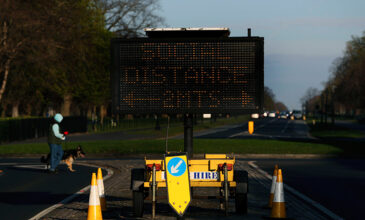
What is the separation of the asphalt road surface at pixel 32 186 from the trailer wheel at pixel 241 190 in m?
3.47

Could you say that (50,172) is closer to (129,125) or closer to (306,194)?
(306,194)

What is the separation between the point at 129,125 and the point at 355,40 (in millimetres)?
75389

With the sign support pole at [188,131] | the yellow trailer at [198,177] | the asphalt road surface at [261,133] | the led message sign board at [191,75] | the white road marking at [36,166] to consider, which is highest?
the led message sign board at [191,75]

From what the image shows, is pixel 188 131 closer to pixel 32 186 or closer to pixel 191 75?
pixel 191 75

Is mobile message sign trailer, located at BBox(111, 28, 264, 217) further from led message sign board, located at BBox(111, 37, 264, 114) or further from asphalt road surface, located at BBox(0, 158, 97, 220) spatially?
asphalt road surface, located at BBox(0, 158, 97, 220)

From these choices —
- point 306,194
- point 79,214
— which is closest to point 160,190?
point 306,194

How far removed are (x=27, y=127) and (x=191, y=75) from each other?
120 ft

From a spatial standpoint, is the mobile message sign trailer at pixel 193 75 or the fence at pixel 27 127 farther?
the fence at pixel 27 127

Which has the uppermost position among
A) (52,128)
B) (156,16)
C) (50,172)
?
(156,16)

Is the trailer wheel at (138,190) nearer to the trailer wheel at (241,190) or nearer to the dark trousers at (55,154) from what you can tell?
the trailer wheel at (241,190)

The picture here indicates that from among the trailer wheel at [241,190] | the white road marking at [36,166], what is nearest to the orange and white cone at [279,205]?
the trailer wheel at [241,190]

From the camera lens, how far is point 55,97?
7144cm

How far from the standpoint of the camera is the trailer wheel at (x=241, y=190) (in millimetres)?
10984

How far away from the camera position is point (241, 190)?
11023 mm
